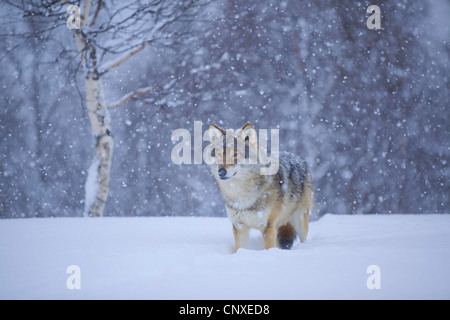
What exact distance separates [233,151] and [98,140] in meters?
5.19

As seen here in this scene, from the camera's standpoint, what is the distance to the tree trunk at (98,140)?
26.3 feet

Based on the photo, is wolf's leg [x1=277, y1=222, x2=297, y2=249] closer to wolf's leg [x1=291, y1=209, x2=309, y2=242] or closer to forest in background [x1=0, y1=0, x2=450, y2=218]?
wolf's leg [x1=291, y1=209, x2=309, y2=242]

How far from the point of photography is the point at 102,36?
875cm

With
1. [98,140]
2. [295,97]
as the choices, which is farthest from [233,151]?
[295,97]

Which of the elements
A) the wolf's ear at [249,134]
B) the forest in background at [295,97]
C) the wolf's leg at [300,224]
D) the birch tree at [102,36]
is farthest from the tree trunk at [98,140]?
the wolf's leg at [300,224]

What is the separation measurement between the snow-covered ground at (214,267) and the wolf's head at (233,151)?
78 centimetres

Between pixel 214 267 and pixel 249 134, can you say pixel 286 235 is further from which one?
pixel 214 267

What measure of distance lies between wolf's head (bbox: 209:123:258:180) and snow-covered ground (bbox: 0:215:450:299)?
784mm

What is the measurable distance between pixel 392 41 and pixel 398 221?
23.0ft

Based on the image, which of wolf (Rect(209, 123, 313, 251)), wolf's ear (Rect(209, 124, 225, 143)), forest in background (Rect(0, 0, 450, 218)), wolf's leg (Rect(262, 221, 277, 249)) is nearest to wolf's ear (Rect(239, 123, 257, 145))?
wolf (Rect(209, 123, 313, 251))

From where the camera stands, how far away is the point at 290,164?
4.53 meters

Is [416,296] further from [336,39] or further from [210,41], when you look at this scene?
[336,39]
